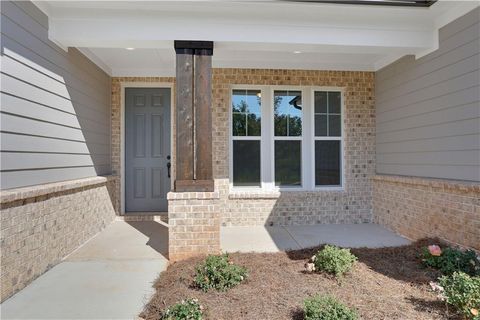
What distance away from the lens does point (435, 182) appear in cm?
402

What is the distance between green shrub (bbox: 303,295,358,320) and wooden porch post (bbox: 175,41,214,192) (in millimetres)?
1838

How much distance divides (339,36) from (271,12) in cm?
92

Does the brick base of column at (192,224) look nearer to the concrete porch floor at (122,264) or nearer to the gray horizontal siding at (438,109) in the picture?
the concrete porch floor at (122,264)

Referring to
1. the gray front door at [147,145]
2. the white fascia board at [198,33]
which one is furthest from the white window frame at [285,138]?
the white fascia board at [198,33]

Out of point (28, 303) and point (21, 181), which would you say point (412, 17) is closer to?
point (21, 181)

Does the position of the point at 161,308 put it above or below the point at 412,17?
below

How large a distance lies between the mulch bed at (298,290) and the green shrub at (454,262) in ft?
0.38

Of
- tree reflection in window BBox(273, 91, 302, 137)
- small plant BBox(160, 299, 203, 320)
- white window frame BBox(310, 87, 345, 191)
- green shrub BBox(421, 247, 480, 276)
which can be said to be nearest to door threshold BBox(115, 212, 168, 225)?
tree reflection in window BBox(273, 91, 302, 137)

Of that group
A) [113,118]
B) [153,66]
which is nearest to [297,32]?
[153,66]

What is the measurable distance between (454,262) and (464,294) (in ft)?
3.22

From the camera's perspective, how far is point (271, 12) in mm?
3742

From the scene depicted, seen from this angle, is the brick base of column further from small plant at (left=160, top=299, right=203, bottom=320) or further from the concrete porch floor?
small plant at (left=160, top=299, right=203, bottom=320)

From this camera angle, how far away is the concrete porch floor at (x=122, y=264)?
8.69ft

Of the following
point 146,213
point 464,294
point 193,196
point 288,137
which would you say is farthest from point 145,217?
point 464,294
